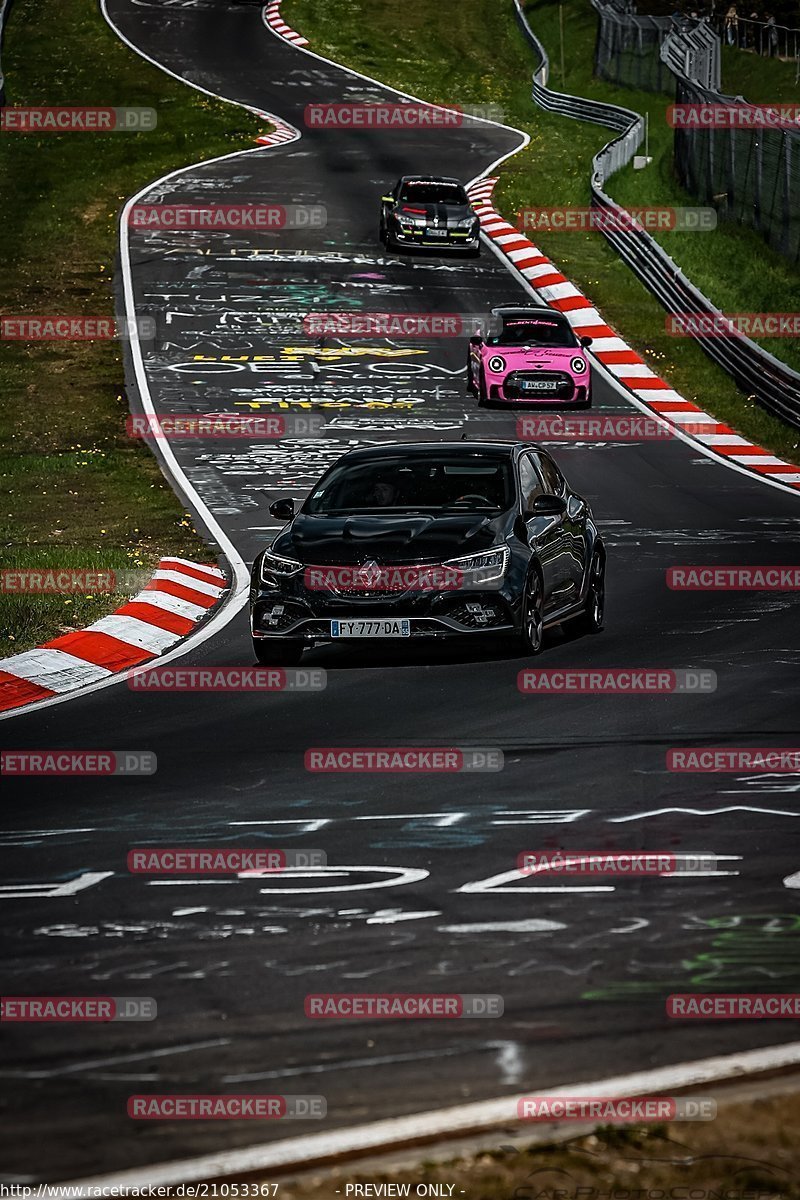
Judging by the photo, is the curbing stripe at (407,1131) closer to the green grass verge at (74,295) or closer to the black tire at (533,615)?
the black tire at (533,615)

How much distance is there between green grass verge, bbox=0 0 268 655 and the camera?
771 inches

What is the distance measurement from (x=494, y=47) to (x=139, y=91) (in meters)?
16.0

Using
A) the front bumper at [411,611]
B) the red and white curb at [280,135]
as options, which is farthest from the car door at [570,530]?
the red and white curb at [280,135]

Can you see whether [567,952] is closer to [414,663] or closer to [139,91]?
[414,663]

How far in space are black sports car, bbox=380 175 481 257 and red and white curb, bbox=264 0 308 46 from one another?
29.6 m

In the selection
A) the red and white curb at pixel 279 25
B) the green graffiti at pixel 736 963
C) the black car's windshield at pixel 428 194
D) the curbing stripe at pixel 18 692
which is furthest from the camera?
the red and white curb at pixel 279 25

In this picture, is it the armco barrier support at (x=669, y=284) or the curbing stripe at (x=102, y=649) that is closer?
the curbing stripe at (x=102, y=649)

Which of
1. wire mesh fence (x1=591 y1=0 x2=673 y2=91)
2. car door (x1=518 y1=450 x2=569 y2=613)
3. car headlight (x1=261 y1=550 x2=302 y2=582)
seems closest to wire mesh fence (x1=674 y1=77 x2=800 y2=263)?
wire mesh fence (x1=591 y1=0 x2=673 y2=91)

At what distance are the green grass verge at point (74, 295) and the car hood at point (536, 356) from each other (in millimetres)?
5614

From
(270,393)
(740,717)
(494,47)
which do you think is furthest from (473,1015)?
(494,47)

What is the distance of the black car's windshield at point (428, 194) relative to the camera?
130 feet

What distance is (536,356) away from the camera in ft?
93.7

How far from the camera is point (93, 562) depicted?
18.0 meters

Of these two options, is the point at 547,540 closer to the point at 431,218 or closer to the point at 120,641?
the point at 120,641
